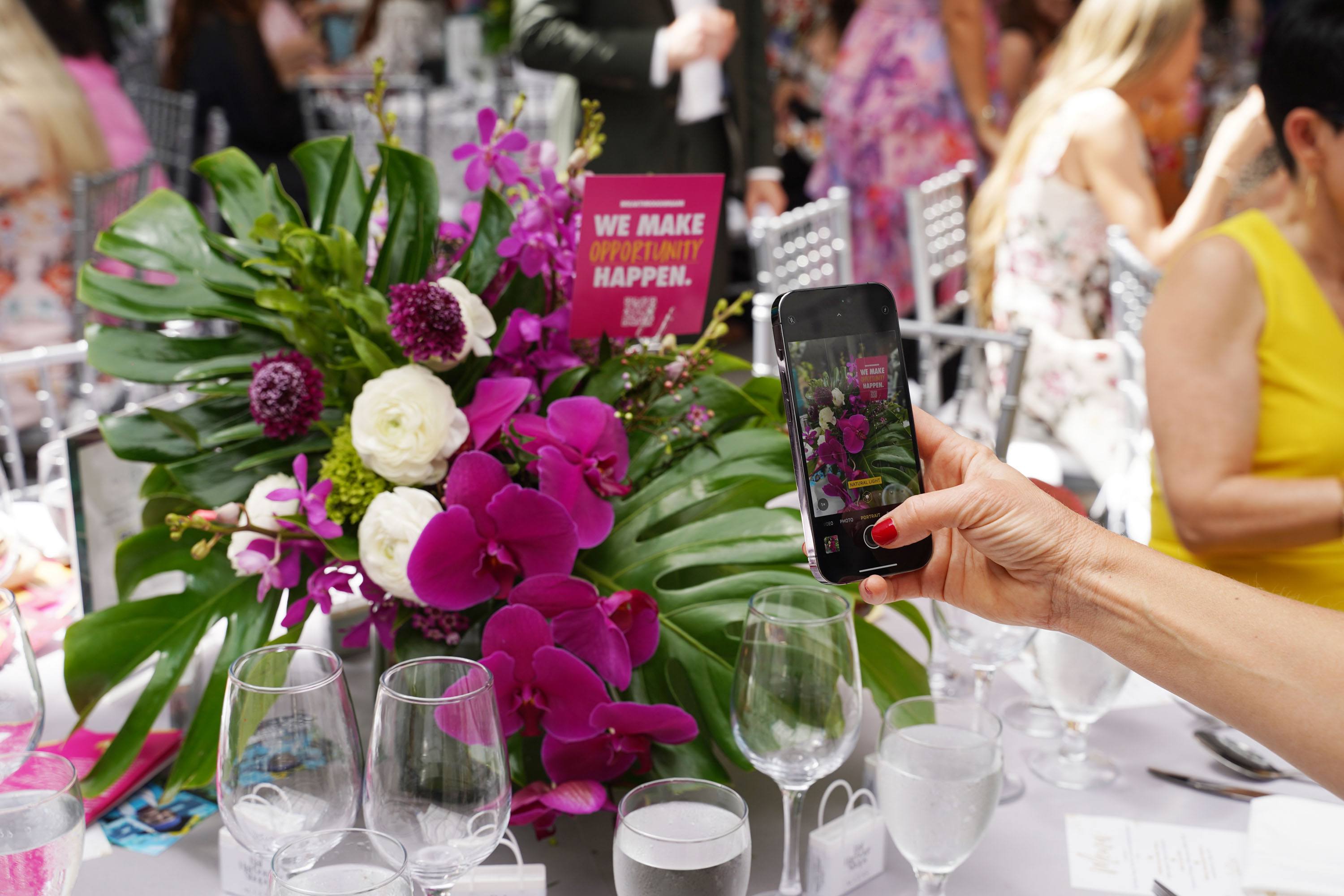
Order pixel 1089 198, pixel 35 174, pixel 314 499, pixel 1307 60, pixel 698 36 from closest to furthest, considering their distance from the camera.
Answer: pixel 314 499, pixel 1307 60, pixel 698 36, pixel 1089 198, pixel 35 174

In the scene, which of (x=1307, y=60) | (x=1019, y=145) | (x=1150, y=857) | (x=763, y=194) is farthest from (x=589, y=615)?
(x=763, y=194)

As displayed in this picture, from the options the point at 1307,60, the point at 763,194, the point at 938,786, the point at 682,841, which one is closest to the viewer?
the point at 682,841

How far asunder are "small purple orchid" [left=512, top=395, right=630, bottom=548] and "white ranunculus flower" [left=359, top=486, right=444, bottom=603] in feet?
0.29

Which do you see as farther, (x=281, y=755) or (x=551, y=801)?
(x=551, y=801)

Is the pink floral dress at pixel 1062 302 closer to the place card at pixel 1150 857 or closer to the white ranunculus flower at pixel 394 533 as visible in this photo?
the place card at pixel 1150 857

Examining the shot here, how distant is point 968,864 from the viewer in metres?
0.94

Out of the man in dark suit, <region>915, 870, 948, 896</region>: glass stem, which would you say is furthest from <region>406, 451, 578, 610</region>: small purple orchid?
the man in dark suit

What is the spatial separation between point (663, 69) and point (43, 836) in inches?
82.5

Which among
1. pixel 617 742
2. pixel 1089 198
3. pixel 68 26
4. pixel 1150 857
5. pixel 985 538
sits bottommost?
pixel 1150 857

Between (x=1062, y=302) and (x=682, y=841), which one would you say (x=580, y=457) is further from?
(x=1062, y=302)

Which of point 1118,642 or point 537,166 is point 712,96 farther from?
point 1118,642

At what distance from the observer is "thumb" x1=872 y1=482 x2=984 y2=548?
2.87ft

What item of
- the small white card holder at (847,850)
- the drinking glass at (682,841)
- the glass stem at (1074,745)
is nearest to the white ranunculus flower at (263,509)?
the drinking glass at (682,841)

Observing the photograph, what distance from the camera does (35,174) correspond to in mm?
2822
